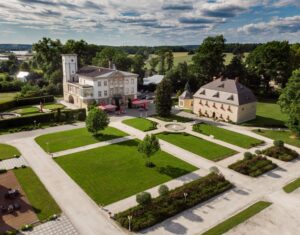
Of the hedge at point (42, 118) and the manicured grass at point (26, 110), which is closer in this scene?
the hedge at point (42, 118)

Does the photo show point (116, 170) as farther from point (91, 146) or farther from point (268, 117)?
point (268, 117)

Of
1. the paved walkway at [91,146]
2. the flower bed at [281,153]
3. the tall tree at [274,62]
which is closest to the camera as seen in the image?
the flower bed at [281,153]

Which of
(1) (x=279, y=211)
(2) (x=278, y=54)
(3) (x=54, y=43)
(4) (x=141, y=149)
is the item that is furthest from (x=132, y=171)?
(3) (x=54, y=43)

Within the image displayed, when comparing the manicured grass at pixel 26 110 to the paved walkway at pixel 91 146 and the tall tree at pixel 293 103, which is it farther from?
the tall tree at pixel 293 103

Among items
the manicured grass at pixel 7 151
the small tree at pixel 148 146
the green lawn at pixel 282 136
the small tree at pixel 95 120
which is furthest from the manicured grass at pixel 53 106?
the green lawn at pixel 282 136

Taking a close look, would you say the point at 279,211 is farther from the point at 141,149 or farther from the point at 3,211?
the point at 3,211

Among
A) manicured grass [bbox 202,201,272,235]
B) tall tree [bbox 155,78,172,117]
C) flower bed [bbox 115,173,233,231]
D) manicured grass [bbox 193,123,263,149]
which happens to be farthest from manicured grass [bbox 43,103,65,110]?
manicured grass [bbox 202,201,272,235]

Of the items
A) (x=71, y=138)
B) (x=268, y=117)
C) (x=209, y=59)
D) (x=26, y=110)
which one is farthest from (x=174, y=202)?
(x=209, y=59)
